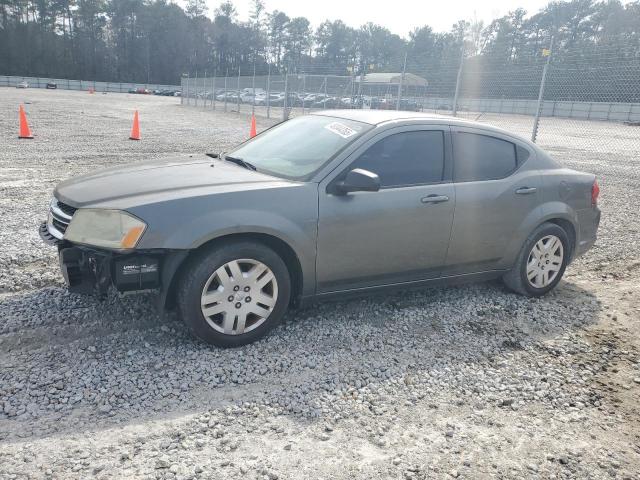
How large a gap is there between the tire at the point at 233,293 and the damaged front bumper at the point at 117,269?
12 centimetres

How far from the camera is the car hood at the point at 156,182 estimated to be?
3422 millimetres

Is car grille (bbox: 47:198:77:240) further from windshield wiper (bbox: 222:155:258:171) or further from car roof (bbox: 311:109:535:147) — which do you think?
car roof (bbox: 311:109:535:147)

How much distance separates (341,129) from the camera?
4.15 meters

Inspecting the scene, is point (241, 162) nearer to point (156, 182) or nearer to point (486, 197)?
point (156, 182)

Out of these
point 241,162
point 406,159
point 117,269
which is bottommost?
point 117,269

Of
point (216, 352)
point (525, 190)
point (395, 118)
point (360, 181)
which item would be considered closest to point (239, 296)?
point (216, 352)

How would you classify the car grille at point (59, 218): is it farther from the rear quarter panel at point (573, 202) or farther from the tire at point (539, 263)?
the rear quarter panel at point (573, 202)

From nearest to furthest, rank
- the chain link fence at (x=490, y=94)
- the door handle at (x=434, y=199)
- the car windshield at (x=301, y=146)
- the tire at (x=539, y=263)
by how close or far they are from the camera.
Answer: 1. the car windshield at (x=301, y=146)
2. the door handle at (x=434, y=199)
3. the tire at (x=539, y=263)
4. the chain link fence at (x=490, y=94)

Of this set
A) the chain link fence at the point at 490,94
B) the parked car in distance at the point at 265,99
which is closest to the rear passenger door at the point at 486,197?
the chain link fence at the point at 490,94

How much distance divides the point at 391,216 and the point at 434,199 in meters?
0.43

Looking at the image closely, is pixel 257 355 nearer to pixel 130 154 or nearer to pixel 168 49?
pixel 130 154

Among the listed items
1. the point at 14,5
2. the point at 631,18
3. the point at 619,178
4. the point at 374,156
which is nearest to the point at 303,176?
the point at 374,156

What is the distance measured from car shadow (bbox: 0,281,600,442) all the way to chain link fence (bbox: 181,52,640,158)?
9.52 meters

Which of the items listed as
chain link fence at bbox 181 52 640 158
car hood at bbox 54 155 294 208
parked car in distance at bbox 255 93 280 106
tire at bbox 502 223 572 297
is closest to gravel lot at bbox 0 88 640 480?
tire at bbox 502 223 572 297
